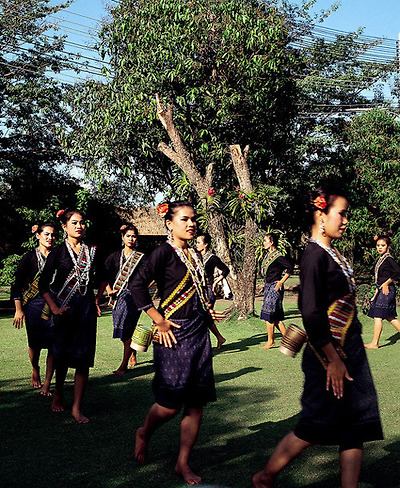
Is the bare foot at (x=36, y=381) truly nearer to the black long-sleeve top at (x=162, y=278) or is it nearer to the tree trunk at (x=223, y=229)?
the black long-sleeve top at (x=162, y=278)

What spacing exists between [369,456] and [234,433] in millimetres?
1189

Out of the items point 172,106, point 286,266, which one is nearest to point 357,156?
point 172,106

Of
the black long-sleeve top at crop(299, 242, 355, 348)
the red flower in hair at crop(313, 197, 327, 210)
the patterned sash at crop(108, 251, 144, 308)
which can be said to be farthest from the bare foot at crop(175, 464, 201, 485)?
the patterned sash at crop(108, 251, 144, 308)

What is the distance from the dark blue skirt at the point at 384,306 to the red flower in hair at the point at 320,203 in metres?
7.17

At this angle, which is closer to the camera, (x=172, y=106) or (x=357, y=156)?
(x=172, y=106)

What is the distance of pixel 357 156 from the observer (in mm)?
19812

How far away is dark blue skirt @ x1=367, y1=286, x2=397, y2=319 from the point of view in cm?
1021

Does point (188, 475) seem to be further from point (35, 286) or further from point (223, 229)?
point (223, 229)

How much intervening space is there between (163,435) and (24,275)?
→ 10.4 ft

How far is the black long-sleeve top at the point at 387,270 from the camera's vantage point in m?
10.2

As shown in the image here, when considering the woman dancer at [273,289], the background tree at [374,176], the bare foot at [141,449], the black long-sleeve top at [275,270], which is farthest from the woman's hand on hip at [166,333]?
the background tree at [374,176]

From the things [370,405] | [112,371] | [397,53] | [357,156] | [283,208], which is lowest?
[112,371]

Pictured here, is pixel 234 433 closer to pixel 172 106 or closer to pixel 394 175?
pixel 172 106

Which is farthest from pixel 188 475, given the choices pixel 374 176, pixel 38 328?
pixel 374 176
